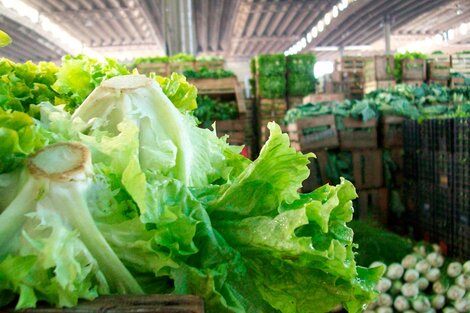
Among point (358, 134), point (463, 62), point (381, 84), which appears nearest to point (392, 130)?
point (358, 134)

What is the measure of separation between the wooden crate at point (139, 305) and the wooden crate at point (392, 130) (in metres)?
5.72

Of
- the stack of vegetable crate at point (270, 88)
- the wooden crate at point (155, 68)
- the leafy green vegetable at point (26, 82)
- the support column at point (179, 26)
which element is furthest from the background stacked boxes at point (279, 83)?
the leafy green vegetable at point (26, 82)

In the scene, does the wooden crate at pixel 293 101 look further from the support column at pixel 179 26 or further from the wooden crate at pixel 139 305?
the wooden crate at pixel 139 305

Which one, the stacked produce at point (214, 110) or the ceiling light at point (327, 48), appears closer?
the stacked produce at point (214, 110)

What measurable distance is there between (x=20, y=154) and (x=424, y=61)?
36.8 ft

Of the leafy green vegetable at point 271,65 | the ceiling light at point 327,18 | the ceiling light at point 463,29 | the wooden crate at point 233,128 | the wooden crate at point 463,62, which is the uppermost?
the ceiling light at point 327,18

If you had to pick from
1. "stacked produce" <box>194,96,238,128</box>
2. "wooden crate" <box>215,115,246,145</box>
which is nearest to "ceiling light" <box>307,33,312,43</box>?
"stacked produce" <box>194,96,238,128</box>

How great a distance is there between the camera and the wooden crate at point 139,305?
96 centimetres

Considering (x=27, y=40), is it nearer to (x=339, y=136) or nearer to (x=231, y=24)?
(x=231, y=24)

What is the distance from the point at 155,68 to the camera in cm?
1081

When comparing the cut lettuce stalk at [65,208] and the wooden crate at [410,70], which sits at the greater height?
the wooden crate at [410,70]

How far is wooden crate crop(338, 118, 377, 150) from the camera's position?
6379mm

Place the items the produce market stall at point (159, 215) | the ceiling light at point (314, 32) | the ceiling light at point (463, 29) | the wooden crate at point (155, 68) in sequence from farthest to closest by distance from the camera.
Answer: the ceiling light at point (314, 32), the ceiling light at point (463, 29), the wooden crate at point (155, 68), the produce market stall at point (159, 215)

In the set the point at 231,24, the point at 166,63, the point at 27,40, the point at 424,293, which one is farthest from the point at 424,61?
the point at 231,24
